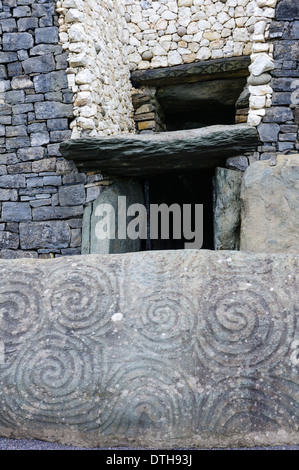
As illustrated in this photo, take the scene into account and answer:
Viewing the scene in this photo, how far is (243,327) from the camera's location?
180cm

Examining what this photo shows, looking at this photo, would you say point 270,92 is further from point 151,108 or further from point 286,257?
point 286,257

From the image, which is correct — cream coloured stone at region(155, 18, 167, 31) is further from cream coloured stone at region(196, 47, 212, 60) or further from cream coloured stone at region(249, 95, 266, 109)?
cream coloured stone at region(249, 95, 266, 109)

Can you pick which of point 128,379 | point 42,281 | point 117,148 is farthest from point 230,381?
point 117,148

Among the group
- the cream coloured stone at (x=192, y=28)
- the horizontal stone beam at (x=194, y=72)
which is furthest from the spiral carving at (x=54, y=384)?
the cream coloured stone at (x=192, y=28)

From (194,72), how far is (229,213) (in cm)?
213

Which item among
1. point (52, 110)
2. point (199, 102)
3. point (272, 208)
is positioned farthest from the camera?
point (199, 102)

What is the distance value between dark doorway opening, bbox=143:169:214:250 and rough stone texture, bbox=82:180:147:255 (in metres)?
0.62

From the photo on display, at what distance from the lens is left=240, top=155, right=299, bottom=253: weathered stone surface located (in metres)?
3.85

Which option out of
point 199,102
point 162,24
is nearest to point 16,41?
point 162,24

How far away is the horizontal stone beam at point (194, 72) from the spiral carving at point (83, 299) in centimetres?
412

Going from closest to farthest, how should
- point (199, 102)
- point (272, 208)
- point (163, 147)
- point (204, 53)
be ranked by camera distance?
point (272, 208), point (163, 147), point (204, 53), point (199, 102)

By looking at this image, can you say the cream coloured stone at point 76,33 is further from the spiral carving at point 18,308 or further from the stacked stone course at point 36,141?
the spiral carving at point 18,308

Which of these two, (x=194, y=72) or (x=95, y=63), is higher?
(x=194, y=72)

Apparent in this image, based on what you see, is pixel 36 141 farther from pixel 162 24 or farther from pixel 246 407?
pixel 246 407
